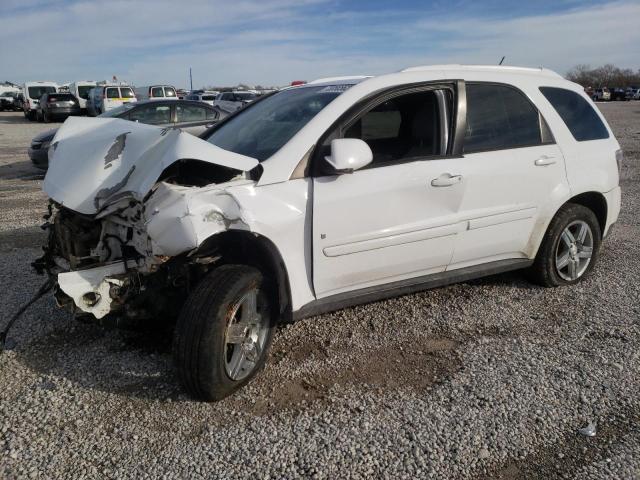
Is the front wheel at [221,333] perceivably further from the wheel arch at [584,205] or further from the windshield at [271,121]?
the wheel arch at [584,205]

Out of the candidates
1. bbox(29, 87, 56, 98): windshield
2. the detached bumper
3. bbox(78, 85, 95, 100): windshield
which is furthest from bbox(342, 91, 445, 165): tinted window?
bbox(29, 87, 56, 98): windshield

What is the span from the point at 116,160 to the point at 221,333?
4.37ft

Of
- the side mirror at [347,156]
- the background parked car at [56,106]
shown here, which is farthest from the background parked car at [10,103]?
the side mirror at [347,156]

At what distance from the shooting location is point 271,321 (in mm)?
3219

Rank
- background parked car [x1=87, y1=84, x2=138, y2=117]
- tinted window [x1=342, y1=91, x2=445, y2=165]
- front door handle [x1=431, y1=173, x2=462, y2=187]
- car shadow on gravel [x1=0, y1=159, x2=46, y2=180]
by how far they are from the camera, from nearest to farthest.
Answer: front door handle [x1=431, y1=173, x2=462, y2=187], tinted window [x1=342, y1=91, x2=445, y2=165], car shadow on gravel [x1=0, y1=159, x2=46, y2=180], background parked car [x1=87, y1=84, x2=138, y2=117]

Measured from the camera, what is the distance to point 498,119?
3.99m

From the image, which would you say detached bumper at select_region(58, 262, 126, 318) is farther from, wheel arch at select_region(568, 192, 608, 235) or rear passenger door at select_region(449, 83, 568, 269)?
wheel arch at select_region(568, 192, 608, 235)

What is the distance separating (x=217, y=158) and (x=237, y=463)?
5.12 feet

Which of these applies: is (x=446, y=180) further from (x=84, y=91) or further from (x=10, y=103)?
(x=10, y=103)

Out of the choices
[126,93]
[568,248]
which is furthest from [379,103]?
[126,93]

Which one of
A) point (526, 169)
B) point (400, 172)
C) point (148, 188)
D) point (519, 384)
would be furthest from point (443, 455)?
point (526, 169)

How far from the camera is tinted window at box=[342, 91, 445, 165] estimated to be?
3.65 meters

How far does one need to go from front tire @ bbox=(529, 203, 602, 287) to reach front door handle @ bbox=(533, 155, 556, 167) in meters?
0.45

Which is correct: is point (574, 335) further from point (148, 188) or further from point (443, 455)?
point (148, 188)
